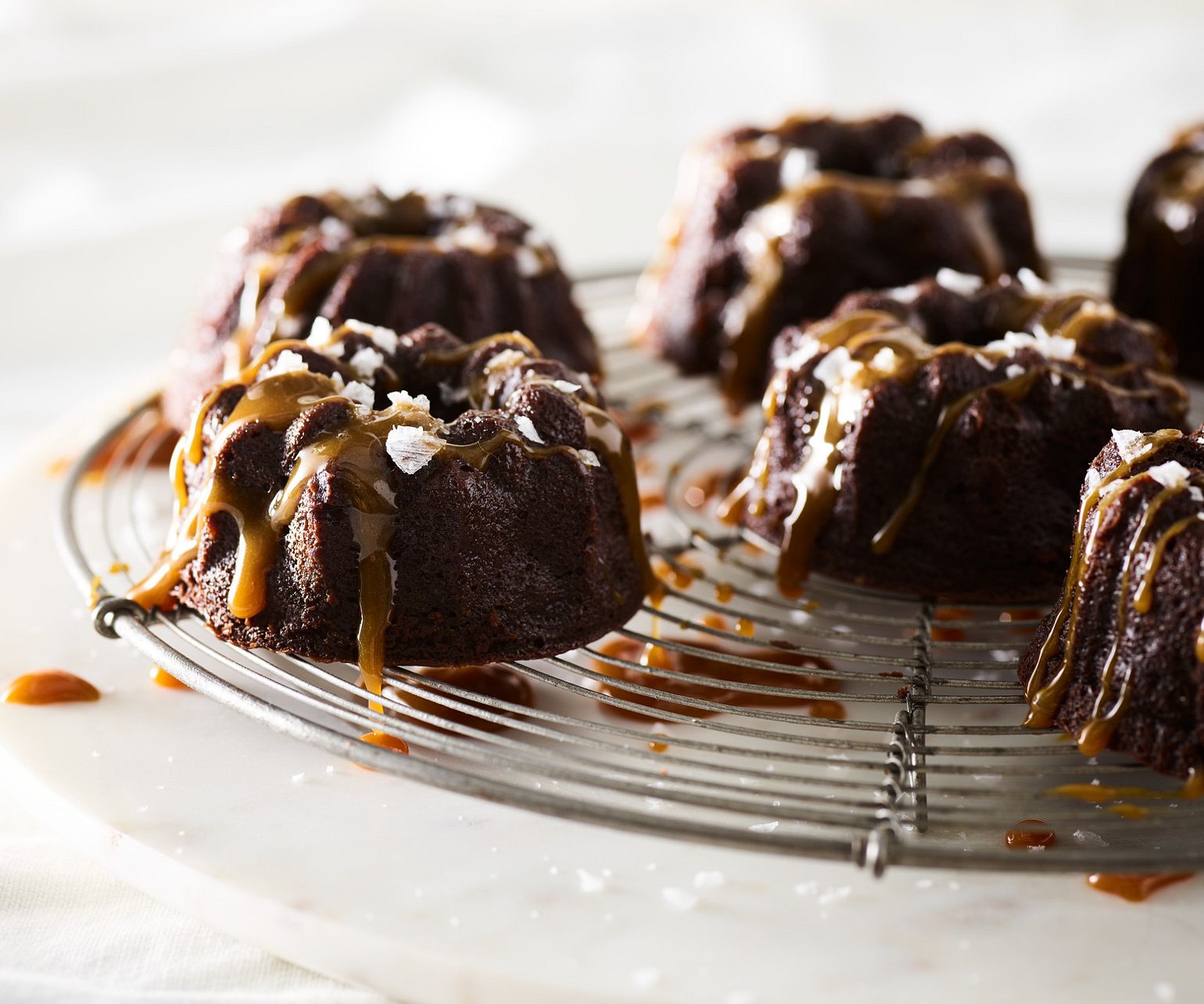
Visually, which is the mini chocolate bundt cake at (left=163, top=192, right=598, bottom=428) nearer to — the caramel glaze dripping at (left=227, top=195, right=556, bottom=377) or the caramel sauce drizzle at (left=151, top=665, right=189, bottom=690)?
the caramel glaze dripping at (left=227, top=195, right=556, bottom=377)

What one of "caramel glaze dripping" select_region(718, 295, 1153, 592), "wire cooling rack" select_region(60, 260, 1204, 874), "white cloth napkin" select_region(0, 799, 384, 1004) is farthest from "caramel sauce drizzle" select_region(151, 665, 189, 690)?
"caramel glaze dripping" select_region(718, 295, 1153, 592)

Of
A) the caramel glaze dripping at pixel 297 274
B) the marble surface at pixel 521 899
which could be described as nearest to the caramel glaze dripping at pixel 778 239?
the caramel glaze dripping at pixel 297 274

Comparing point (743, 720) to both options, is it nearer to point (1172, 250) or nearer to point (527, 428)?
point (527, 428)

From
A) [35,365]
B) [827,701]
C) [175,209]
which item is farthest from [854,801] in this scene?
A: [175,209]

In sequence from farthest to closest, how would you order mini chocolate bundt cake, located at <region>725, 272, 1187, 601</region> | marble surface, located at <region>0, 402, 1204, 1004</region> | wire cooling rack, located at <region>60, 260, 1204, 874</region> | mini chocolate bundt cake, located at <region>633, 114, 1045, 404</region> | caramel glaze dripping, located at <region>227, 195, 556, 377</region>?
mini chocolate bundt cake, located at <region>633, 114, 1045, 404</region> → caramel glaze dripping, located at <region>227, 195, 556, 377</region> → mini chocolate bundt cake, located at <region>725, 272, 1187, 601</region> → wire cooling rack, located at <region>60, 260, 1204, 874</region> → marble surface, located at <region>0, 402, 1204, 1004</region>

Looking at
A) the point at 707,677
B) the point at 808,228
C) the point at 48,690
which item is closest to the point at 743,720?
the point at 707,677

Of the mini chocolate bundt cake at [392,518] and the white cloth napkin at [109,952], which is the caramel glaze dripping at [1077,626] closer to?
the mini chocolate bundt cake at [392,518]
